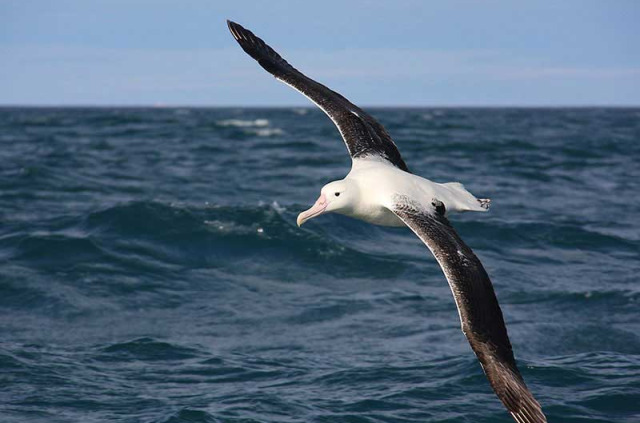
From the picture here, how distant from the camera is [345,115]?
9.86 meters

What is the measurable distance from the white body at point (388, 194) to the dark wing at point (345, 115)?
774 mm

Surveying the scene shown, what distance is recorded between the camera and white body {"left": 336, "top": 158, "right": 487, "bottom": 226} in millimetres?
8148

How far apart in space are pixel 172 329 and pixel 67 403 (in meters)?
2.67

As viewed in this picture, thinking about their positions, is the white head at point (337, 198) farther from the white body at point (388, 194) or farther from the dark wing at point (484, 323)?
the dark wing at point (484, 323)

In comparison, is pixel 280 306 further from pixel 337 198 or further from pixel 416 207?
pixel 416 207

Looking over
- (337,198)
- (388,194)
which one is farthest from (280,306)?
(388,194)

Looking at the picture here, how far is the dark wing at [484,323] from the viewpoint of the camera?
20.1 feet

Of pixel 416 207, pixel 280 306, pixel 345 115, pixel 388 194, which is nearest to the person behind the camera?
pixel 416 207

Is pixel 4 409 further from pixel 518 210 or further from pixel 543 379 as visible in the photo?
pixel 518 210

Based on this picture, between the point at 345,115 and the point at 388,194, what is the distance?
79.1 inches

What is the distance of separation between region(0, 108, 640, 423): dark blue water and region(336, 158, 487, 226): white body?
1897mm

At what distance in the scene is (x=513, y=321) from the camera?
38.1 ft
